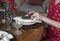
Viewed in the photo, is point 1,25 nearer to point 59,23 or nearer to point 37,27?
point 37,27

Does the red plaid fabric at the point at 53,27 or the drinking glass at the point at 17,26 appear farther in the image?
the red plaid fabric at the point at 53,27

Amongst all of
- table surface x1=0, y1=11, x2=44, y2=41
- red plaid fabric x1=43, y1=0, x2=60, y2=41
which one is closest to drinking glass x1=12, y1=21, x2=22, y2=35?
table surface x1=0, y1=11, x2=44, y2=41

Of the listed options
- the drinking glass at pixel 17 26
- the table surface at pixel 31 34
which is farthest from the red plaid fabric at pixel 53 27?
the drinking glass at pixel 17 26

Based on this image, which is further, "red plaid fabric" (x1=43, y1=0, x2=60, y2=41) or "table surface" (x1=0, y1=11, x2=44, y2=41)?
"red plaid fabric" (x1=43, y1=0, x2=60, y2=41)

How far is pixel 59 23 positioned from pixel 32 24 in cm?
26

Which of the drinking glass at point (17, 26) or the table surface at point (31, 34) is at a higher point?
the drinking glass at point (17, 26)

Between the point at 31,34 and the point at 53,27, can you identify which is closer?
the point at 31,34

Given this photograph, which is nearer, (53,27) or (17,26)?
(17,26)

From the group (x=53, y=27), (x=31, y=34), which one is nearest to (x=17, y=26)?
(x=31, y=34)

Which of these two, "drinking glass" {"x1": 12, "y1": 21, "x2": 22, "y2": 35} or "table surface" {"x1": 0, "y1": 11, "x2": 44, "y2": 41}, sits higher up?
"drinking glass" {"x1": 12, "y1": 21, "x2": 22, "y2": 35}

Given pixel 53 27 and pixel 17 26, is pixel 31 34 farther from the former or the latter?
pixel 53 27

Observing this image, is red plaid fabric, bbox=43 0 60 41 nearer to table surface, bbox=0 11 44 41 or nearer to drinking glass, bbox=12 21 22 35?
table surface, bbox=0 11 44 41

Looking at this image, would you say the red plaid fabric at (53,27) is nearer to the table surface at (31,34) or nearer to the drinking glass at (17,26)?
the table surface at (31,34)

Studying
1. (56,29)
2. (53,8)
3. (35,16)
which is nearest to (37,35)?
(35,16)
